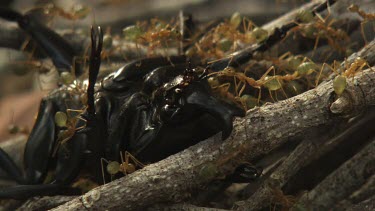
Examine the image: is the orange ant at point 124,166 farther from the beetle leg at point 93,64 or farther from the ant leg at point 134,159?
the beetle leg at point 93,64

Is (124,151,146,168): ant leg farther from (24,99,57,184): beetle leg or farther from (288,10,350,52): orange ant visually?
(288,10,350,52): orange ant

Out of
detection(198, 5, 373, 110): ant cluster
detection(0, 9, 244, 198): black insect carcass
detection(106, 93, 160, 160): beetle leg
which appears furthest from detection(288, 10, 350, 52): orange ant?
detection(106, 93, 160, 160): beetle leg

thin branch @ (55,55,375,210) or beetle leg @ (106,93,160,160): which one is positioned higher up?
Result: beetle leg @ (106,93,160,160)

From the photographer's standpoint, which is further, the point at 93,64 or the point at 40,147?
the point at 40,147

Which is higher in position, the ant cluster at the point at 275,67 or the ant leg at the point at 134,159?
the ant cluster at the point at 275,67

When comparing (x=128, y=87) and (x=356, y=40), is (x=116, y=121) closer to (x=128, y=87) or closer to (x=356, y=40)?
(x=128, y=87)

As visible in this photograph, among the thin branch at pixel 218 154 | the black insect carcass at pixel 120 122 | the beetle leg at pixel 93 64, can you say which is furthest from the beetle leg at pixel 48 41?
the thin branch at pixel 218 154

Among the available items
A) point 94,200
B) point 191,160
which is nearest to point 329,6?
point 191,160

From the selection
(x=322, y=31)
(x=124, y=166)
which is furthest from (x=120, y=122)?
(x=322, y=31)

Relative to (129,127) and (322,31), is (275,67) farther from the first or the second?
(129,127)
